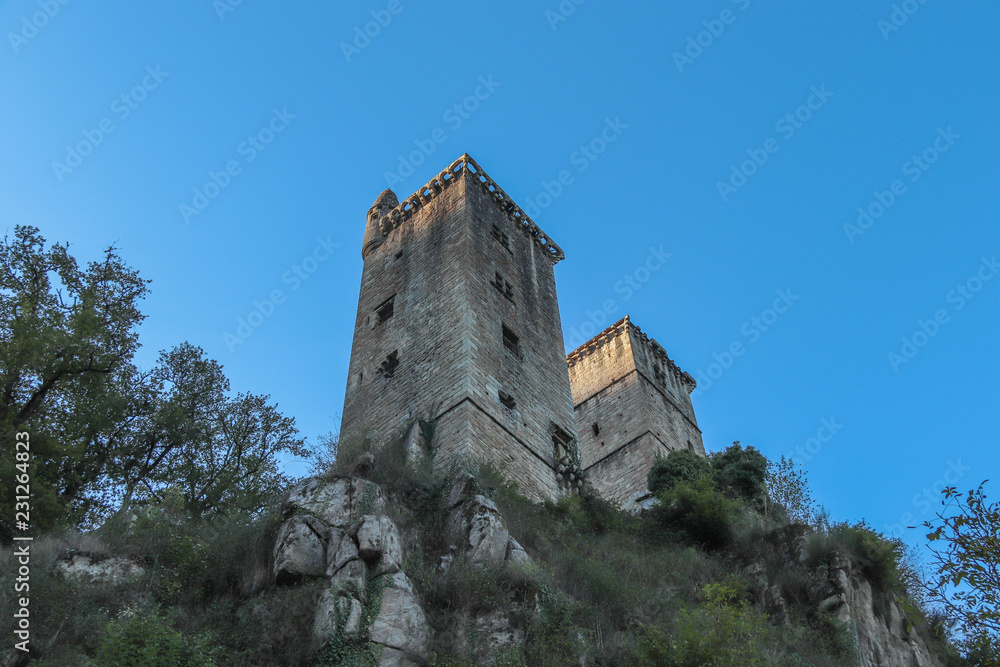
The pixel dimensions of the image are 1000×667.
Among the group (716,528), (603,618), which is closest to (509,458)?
(716,528)

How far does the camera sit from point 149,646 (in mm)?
9750

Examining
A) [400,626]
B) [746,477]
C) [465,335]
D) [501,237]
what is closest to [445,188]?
[501,237]

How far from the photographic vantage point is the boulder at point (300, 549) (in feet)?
40.8

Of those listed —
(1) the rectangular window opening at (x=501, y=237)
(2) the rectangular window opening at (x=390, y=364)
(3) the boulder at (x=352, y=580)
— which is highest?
(1) the rectangular window opening at (x=501, y=237)

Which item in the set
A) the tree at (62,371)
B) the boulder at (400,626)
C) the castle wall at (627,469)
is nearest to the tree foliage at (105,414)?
the tree at (62,371)

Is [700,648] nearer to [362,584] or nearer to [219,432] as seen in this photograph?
[362,584]

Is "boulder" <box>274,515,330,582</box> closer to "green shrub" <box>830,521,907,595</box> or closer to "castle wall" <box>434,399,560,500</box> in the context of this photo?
"castle wall" <box>434,399,560,500</box>

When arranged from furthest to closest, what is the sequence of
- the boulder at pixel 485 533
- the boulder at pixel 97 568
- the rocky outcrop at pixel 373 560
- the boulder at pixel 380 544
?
the boulder at pixel 485 533 → the boulder at pixel 380 544 → the boulder at pixel 97 568 → the rocky outcrop at pixel 373 560

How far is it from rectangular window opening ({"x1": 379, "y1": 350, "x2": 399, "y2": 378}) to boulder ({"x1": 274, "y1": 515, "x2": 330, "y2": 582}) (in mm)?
8184

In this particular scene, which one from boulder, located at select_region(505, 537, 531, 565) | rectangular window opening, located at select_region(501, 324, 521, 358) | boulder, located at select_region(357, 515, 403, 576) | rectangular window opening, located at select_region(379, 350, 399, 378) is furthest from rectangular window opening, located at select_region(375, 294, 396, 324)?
boulder, located at select_region(505, 537, 531, 565)

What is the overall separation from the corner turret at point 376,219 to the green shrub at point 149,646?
16.8m

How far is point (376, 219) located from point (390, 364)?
704 cm

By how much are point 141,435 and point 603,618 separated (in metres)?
11.9

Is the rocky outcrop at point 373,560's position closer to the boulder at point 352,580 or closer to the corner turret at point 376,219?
the boulder at point 352,580
